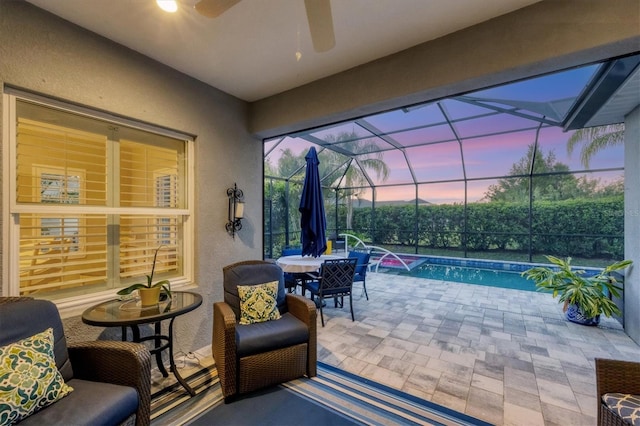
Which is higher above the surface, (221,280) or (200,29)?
(200,29)

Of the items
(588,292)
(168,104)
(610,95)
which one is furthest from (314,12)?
(588,292)

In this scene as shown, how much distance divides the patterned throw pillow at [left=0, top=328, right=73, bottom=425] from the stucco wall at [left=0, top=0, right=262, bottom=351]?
0.73 metres

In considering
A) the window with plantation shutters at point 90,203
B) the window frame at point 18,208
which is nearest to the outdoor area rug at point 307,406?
the window frame at point 18,208

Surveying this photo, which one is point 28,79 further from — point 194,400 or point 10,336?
point 194,400

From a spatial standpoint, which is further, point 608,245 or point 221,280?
point 608,245

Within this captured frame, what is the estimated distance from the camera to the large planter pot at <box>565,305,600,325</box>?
345 cm

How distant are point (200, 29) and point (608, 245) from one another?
9145 mm

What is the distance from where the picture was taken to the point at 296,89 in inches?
117

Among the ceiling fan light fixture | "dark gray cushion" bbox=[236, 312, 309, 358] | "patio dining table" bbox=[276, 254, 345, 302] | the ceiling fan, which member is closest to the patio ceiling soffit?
the ceiling fan

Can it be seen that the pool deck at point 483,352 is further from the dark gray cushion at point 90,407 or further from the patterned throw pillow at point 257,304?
the dark gray cushion at point 90,407

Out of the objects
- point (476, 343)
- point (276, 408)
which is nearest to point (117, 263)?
point (276, 408)

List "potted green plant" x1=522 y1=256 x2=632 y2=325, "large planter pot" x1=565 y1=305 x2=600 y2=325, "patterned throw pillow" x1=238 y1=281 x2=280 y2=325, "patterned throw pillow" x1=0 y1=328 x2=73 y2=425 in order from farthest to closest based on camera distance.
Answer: "large planter pot" x1=565 y1=305 x2=600 y2=325 → "potted green plant" x1=522 y1=256 x2=632 y2=325 → "patterned throw pillow" x1=238 y1=281 x2=280 y2=325 → "patterned throw pillow" x1=0 y1=328 x2=73 y2=425

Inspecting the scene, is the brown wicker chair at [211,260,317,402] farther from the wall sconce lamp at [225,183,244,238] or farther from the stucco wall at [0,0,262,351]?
the wall sconce lamp at [225,183,244,238]

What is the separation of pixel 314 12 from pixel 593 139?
304 inches
